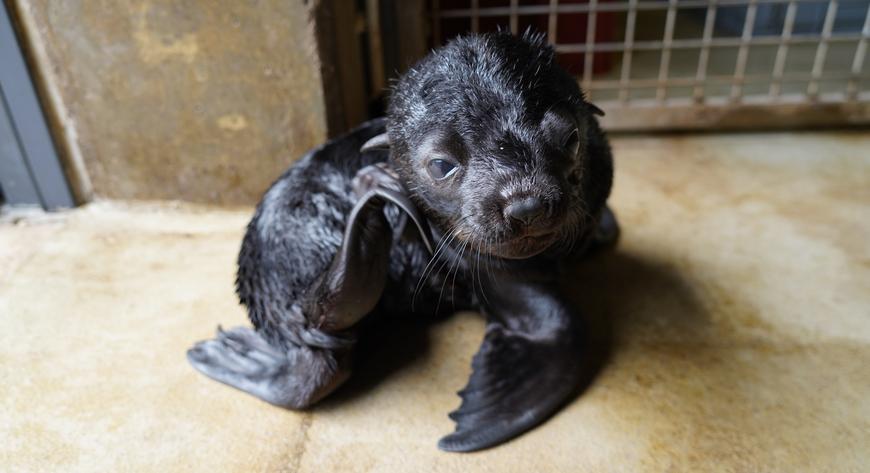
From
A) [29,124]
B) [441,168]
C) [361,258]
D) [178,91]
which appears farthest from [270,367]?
[29,124]

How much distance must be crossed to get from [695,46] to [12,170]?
3.24 meters

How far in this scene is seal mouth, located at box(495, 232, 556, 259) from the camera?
155 centimetres

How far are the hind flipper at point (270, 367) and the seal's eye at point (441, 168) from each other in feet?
2.05

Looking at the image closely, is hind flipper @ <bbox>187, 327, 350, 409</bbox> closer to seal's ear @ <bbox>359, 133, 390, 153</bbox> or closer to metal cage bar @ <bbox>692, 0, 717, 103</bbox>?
seal's ear @ <bbox>359, 133, 390, 153</bbox>

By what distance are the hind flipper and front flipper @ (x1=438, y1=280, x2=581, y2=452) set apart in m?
0.37

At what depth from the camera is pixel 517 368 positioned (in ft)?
6.06

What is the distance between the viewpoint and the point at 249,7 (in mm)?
2369

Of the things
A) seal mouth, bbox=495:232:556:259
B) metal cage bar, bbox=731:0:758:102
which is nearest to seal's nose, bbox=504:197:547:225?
seal mouth, bbox=495:232:556:259

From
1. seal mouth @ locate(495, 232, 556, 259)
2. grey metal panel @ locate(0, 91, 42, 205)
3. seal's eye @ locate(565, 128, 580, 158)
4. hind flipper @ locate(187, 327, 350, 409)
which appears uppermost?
seal's eye @ locate(565, 128, 580, 158)

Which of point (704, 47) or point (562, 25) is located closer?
point (704, 47)

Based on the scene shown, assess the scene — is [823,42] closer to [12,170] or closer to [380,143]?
[380,143]

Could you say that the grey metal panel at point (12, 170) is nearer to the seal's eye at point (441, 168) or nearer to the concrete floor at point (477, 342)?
the concrete floor at point (477, 342)

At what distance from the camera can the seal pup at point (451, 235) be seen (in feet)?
4.83

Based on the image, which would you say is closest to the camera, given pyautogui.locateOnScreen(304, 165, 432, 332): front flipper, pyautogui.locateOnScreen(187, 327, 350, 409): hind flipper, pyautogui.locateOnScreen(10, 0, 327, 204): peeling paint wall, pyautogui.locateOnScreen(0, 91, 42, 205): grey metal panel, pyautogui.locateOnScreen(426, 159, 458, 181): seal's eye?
pyautogui.locateOnScreen(426, 159, 458, 181): seal's eye
